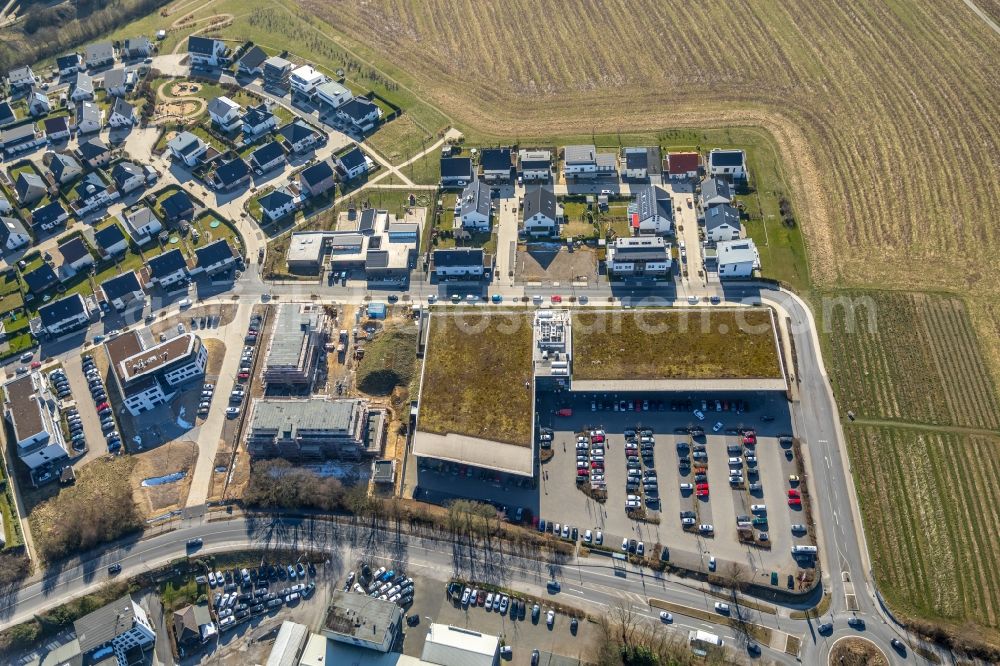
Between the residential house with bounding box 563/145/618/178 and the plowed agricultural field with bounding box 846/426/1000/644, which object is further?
the residential house with bounding box 563/145/618/178

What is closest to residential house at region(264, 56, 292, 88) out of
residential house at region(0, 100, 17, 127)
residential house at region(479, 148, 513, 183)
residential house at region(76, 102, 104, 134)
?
residential house at region(76, 102, 104, 134)

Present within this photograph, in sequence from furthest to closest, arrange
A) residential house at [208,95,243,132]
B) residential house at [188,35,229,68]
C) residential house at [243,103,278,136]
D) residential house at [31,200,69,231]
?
residential house at [188,35,229,68]
residential house at [208,95,243,132]
residential house at [243,103,278,136]
residential house at [31,200,69,231]

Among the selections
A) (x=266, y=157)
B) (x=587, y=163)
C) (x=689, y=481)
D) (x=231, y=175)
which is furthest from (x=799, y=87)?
(x=231, y=175)

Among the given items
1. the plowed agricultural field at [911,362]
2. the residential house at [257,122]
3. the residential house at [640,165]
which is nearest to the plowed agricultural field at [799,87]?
the plowed agricultural field at [911,362]

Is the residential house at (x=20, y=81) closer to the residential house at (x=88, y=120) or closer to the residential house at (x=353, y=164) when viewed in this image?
the residential house at (x=88, y=120)

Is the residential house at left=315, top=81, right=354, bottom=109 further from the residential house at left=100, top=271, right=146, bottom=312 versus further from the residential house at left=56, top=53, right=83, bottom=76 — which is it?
the residential house at left=56, top=53, right=83, bottom=76
